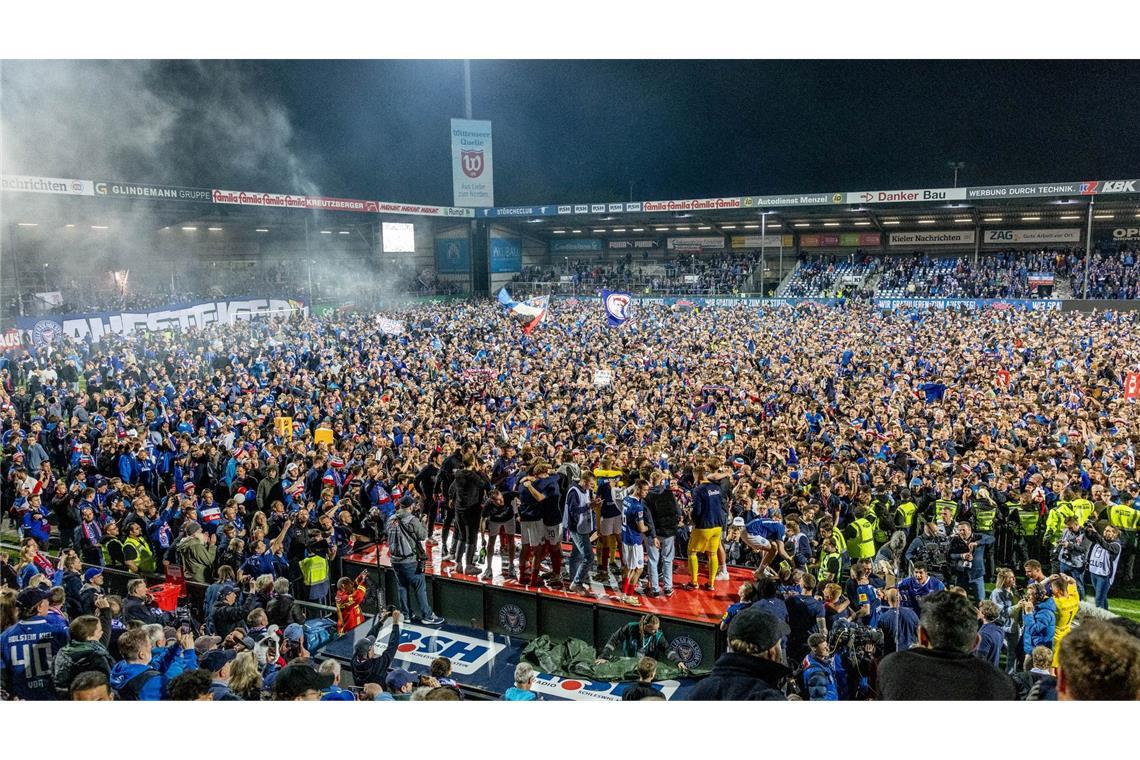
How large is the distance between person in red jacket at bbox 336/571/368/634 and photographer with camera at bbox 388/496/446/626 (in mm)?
458

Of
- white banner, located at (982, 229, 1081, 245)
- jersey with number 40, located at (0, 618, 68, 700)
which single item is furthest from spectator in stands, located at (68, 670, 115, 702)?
white banner, located at (982, 229, 1081, 245)

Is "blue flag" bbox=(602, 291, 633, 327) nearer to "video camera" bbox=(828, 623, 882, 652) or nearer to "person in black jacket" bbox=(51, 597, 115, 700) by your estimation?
"video camera" bbox=(828, 623, 882, 652)

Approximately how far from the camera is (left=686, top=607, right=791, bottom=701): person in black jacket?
2.89m

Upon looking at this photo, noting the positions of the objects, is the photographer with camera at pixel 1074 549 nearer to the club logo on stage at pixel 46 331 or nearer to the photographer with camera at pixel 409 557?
the photographer with camera at pixel 409 557

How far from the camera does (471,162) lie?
36562 millimetres

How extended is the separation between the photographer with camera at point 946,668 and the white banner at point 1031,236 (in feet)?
122

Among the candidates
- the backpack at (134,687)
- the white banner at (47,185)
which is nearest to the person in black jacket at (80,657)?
the backpack at (134,687)

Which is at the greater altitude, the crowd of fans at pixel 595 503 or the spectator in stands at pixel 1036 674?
the crowd of fans at pixel 595 503

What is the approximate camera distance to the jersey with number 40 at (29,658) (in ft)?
15.4

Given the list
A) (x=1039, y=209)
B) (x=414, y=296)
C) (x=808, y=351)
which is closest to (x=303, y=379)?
(x=808, y=351)

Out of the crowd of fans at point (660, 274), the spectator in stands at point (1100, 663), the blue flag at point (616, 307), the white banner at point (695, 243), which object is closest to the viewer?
the spectator in stands at point (1100, 663)

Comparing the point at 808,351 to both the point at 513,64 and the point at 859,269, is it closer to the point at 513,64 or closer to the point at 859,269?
the point at 859,269

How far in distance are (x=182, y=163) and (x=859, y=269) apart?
3018cm

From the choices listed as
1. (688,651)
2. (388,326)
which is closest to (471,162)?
(388,326)
